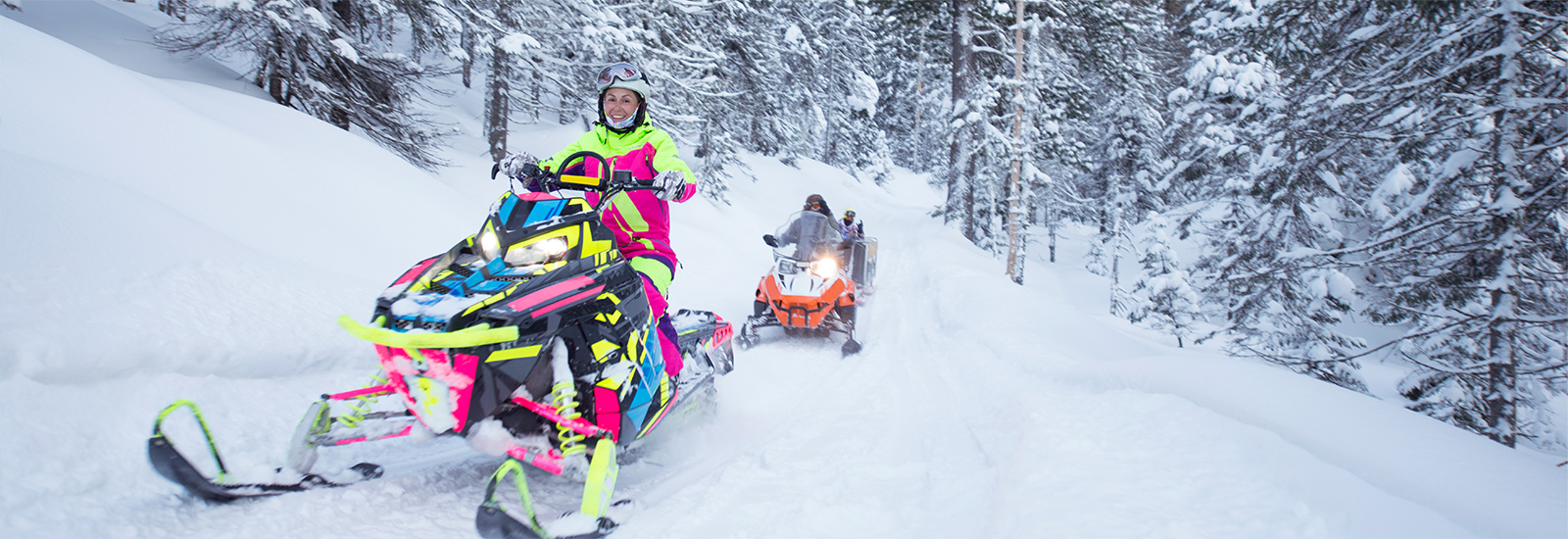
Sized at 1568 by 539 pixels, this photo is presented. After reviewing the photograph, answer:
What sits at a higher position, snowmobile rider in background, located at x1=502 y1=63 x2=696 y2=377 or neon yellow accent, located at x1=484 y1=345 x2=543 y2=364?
snowmobile rider in background, located at x1=502 y1=63 x2=696 y2=377

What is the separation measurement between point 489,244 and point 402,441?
50.6 inches

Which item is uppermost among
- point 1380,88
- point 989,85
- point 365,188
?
point 989,85

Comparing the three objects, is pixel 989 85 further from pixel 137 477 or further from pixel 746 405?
pixel 137 477

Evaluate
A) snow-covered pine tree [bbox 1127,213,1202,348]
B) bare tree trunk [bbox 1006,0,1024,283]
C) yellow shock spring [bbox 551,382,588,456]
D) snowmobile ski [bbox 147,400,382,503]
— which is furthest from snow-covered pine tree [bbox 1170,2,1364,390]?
snowmobile ski [bbox 147,400,382,503]

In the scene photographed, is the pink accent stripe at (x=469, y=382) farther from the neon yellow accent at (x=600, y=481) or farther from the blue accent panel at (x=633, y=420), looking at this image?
the blue accent panel at (x=633, y=420)

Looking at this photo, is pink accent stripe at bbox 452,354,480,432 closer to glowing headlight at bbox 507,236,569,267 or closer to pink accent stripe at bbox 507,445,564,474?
pink accent stripe at bbox 507,445,564,474

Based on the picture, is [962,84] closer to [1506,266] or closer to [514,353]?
[1506,266]

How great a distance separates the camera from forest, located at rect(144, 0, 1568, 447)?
5078 millimetres

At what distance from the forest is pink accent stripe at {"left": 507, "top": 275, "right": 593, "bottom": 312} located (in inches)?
209

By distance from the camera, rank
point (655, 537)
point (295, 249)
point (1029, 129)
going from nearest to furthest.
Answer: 1. point (655, 537)
2. point (295, 249)
3. point (1029, 129)

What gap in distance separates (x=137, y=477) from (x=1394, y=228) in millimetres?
8400

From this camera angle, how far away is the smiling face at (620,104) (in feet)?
11.3

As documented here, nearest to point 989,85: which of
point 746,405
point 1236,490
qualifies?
point 746,405

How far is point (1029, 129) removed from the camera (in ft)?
Answer: 50.5
